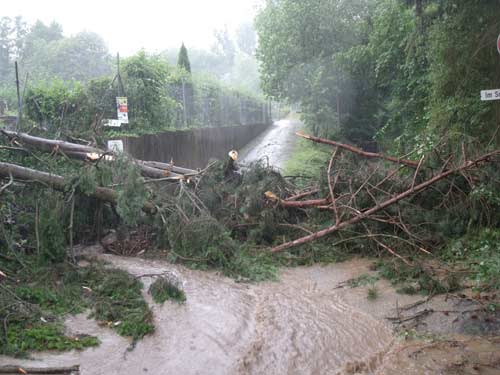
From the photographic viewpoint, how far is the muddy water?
4973 millimetres

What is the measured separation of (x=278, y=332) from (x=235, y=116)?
2106cm

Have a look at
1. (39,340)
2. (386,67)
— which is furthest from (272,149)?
(39,340)

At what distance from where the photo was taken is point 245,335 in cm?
576

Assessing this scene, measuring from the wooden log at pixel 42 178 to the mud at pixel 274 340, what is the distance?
184 centimetres

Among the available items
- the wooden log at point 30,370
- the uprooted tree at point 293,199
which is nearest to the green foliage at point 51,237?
the uprooted tree at point 293,199

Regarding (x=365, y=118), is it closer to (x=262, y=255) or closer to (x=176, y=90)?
(x=176, y=90)

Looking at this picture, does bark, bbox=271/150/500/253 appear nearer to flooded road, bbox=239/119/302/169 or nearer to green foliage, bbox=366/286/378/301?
green foliage, bbox=366/286/378/301

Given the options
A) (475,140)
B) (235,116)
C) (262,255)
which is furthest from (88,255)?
(235,116)

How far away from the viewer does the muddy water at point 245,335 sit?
196 inches

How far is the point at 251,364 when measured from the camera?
202 inches

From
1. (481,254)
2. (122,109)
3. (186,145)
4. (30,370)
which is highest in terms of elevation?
(122,109)

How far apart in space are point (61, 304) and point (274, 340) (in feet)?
7.77

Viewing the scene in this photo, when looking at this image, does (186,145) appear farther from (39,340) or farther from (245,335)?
(39,340)

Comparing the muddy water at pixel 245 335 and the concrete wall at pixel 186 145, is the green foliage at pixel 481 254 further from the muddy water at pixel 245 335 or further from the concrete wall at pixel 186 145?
the concrete wall at pixel 186 145
